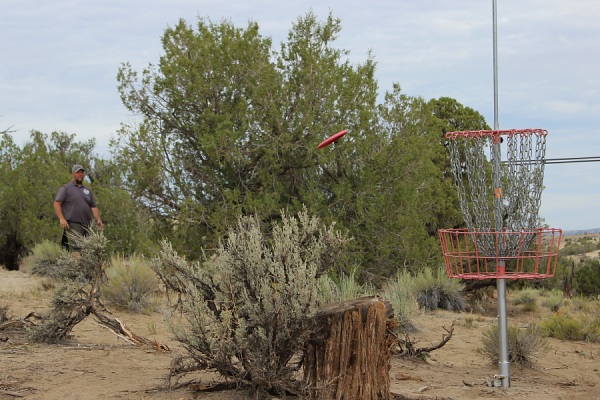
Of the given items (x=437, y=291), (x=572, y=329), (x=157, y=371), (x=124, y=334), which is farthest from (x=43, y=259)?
(x=572, y=329)

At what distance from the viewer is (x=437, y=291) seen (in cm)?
1454

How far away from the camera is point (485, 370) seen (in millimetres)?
8719

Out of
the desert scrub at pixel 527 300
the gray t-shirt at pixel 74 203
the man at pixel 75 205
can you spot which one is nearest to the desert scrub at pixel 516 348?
the man at pixel 75 205

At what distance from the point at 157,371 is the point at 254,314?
2.00 meters

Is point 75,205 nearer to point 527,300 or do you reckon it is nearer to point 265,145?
point 265,145

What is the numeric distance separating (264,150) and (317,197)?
1.31m

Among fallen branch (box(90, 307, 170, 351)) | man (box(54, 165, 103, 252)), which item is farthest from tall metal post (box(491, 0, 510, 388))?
man (box(54, 165, 103, 252))

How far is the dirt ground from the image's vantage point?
629 cm

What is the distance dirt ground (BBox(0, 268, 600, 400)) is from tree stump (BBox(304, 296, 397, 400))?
66 cm

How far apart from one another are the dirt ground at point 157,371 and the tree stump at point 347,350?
658 millimetres

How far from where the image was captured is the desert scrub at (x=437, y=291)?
46.7 ft

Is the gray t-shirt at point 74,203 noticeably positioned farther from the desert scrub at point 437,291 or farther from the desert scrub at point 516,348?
the desert scrub at point 437,291

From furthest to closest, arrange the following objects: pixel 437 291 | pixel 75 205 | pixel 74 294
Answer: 1. pixel 437 291
2. pixel 75 205
3. pixel 74 294

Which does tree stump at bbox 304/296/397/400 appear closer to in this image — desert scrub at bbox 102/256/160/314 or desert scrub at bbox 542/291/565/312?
desert scrub at bbox 102/256/160/314
